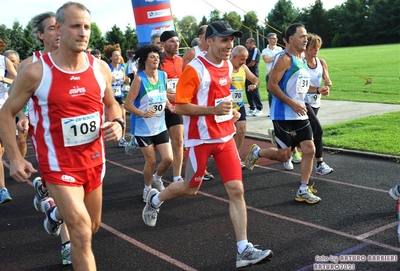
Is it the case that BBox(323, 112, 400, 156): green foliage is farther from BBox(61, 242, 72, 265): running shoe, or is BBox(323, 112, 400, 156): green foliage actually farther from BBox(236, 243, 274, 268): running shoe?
BBox(61, 242, 72, 265): running shoe

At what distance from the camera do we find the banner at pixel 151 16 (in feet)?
43.5

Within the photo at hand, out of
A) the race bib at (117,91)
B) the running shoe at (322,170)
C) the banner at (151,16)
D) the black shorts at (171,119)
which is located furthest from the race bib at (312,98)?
the banner at (151,16)

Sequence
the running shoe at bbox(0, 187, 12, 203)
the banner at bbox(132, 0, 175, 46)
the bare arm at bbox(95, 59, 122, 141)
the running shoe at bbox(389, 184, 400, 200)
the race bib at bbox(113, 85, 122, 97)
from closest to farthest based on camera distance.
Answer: the bare arm at bbox(95, 59, 122, 141), the running shoe at bbox(389, 184, 400, 200), the running shoe at bbox(0, 187, 12, 203), the race bib at bbox(113, 85, 122, 97), the banner at bbox(132, 0, 175, 46)

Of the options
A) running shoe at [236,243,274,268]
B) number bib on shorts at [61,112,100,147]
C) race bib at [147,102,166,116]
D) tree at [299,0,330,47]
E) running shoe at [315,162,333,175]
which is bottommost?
running shoe at [315,162,333,175]

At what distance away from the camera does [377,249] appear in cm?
436

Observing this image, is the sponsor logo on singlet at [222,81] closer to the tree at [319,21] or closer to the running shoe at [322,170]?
the running shoe at [322,170]

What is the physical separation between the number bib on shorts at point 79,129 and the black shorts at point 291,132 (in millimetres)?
3154

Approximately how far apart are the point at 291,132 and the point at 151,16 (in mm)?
8292

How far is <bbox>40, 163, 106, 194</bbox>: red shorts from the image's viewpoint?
349 centimetres

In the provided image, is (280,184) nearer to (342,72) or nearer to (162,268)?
(162,268)

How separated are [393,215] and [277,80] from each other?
6.91ft

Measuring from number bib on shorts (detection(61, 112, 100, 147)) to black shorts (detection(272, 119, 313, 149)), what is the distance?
3.15 metres

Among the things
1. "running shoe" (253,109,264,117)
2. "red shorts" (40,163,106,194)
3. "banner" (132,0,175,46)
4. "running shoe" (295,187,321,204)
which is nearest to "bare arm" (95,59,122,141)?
"red shorts" (40,163,106,194)

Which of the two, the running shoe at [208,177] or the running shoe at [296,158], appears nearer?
the running shoe at [208,177]
